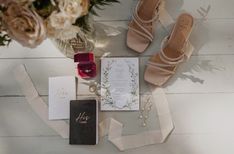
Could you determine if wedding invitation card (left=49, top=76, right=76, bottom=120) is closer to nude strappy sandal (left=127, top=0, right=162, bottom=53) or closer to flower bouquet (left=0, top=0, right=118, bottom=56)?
nude strappy sandal (left=127, top=0, right=162, bottom=53)

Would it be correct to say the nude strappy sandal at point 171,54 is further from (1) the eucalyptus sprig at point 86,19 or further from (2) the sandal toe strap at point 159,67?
(1) the eucalyptus sprig at point 86,19

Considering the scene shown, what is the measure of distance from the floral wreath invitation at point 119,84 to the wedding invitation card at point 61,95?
114 mm

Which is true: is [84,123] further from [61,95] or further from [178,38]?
[178,38]

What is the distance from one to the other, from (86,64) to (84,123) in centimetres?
20

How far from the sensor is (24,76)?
1.35 meters

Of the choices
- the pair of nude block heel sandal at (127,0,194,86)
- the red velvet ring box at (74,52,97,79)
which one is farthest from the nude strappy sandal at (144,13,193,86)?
the red velvet ring box at (74,52,97,79)

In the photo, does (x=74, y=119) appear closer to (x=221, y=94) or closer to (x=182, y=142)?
(x=182, y=142)

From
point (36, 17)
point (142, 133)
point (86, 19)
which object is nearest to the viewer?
point (36, 17)

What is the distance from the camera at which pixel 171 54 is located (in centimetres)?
130

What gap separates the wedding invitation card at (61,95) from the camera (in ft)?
4.25

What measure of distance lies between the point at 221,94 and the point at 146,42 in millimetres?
318

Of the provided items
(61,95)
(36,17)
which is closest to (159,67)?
(61,95)

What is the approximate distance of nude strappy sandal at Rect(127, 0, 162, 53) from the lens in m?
1.31

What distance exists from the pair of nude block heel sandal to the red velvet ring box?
0.15m
